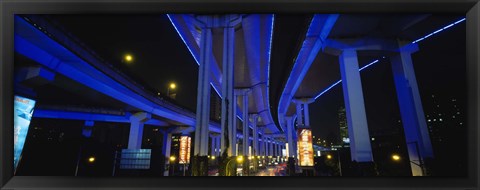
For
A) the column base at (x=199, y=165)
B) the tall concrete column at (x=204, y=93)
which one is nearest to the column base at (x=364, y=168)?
the column base at (x=199, y=165)

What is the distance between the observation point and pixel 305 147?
62.3 feet

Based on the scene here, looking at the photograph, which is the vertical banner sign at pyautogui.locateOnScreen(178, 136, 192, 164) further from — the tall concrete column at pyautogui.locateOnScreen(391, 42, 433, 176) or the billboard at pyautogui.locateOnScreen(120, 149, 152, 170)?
the tall concrete column at pyautogui.locateOnScreen(391, 42, 433, 176)

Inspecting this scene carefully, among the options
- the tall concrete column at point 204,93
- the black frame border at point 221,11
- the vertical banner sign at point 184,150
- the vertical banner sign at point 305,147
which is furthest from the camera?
the vertical banner sign at point 184,150

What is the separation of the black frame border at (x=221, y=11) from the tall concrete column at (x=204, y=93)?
9933 mm

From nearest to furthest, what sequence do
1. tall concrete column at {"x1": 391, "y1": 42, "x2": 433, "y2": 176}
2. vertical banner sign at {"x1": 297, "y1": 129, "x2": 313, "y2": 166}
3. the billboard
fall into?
tall concrete column at {"x1": 391, "y1": 42, "x2": 433, "y2": 176} → vertical banner sign at {"x1": 297, "y1": 129, "x2": 313, "y2": 166} → the billboard

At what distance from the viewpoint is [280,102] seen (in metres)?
31.6

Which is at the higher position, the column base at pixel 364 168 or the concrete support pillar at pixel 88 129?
the concrete support pillar at pixel 88 129

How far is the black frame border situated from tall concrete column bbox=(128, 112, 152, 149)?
19915mm

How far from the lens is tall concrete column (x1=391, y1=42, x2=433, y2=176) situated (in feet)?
34.9

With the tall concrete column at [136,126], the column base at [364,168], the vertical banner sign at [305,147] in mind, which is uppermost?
the tall concrete column at [136,126]

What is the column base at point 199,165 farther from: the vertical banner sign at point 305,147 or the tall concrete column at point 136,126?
the tall concrete column at point 136,126

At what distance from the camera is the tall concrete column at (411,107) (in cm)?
1062

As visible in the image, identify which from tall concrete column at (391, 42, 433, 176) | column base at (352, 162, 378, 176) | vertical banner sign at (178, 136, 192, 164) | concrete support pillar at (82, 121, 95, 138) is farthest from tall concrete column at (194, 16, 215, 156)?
concrete support pillar at (82, 121, 95, 138)

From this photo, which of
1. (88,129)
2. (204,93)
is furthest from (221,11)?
(88,129)
